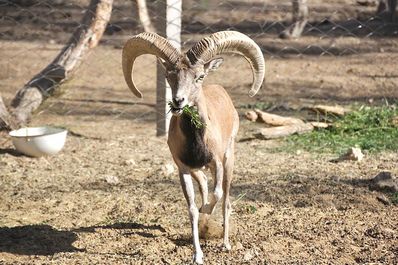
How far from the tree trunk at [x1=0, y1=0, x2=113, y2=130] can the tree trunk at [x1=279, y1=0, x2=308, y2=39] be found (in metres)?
5.72

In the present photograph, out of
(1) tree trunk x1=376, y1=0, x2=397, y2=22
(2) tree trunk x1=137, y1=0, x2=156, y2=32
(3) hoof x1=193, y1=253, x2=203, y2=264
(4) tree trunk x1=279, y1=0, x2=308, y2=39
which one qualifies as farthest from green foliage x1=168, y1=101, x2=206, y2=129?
(1) tree trunk x1=376, y1=0, x2=397, y2=22

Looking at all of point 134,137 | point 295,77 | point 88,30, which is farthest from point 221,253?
point 295,77

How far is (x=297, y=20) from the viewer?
15.1 m

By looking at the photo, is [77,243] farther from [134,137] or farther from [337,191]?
[134,137]

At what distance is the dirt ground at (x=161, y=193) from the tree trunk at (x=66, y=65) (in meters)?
0.60

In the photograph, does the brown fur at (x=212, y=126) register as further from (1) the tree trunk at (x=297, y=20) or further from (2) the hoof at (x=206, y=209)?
(1) the tree trunk at (x=297, y=20)

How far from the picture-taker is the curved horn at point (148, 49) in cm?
543

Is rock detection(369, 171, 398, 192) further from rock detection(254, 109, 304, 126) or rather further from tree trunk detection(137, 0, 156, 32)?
tree trunk detection(137, 0, 156, 32)

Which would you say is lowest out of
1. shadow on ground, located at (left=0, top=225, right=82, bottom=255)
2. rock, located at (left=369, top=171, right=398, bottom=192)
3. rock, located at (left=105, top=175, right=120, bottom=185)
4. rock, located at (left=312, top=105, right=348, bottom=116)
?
rock, located at (left=105, top=175, right=120, bottom=185)

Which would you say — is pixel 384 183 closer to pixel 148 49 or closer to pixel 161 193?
pixel 161 193

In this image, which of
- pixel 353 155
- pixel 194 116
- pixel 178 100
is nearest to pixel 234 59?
pixel 353 155

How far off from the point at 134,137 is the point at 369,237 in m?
4.17

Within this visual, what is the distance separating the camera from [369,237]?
227 inches

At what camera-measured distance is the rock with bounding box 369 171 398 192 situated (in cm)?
681
